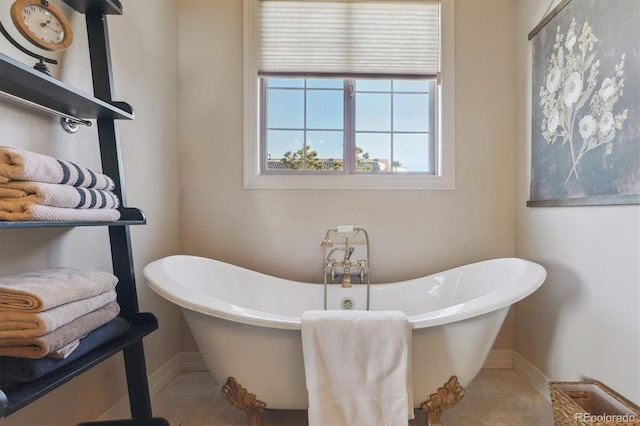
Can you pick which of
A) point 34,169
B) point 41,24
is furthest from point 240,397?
point 41,24

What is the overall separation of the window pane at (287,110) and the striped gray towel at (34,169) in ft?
4.66

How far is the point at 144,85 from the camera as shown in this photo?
5.76 ft

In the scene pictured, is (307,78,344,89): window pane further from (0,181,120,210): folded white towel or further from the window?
(0,181,120,210): folded white towel

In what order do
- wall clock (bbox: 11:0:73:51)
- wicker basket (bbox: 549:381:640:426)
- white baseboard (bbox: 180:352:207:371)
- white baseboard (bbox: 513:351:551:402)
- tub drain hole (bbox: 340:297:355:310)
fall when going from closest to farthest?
wall clock (bbox: 11:0:73:51), wicker basket (bbox: 549:381:640:426), white baseboard (bbox: 513:351:551:402), tub drain hole (bbox: 340:297:355:310), white baseboard (bbox: 180:352:207:371)

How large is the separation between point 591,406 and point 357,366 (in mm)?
A: 1015

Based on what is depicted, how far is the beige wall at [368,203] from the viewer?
211 centimetres

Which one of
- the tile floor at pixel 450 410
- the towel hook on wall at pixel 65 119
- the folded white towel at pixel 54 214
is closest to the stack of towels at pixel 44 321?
the folded white towel at pixel 54 214

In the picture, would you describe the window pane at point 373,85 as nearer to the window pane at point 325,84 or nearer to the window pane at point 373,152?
the window pane at point 325,84

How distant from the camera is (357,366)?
1.18 metres

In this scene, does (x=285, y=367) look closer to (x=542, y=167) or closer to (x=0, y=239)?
(x=0, y=239)

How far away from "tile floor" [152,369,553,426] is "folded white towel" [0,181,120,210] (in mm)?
1128

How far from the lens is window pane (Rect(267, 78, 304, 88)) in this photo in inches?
87.5

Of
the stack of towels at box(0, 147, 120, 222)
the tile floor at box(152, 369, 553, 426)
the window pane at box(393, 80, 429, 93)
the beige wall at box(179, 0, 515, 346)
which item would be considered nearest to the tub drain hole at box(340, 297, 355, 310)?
the beige wall at box(179, 0, 515, 346)

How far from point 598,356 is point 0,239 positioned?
7.35 feet
